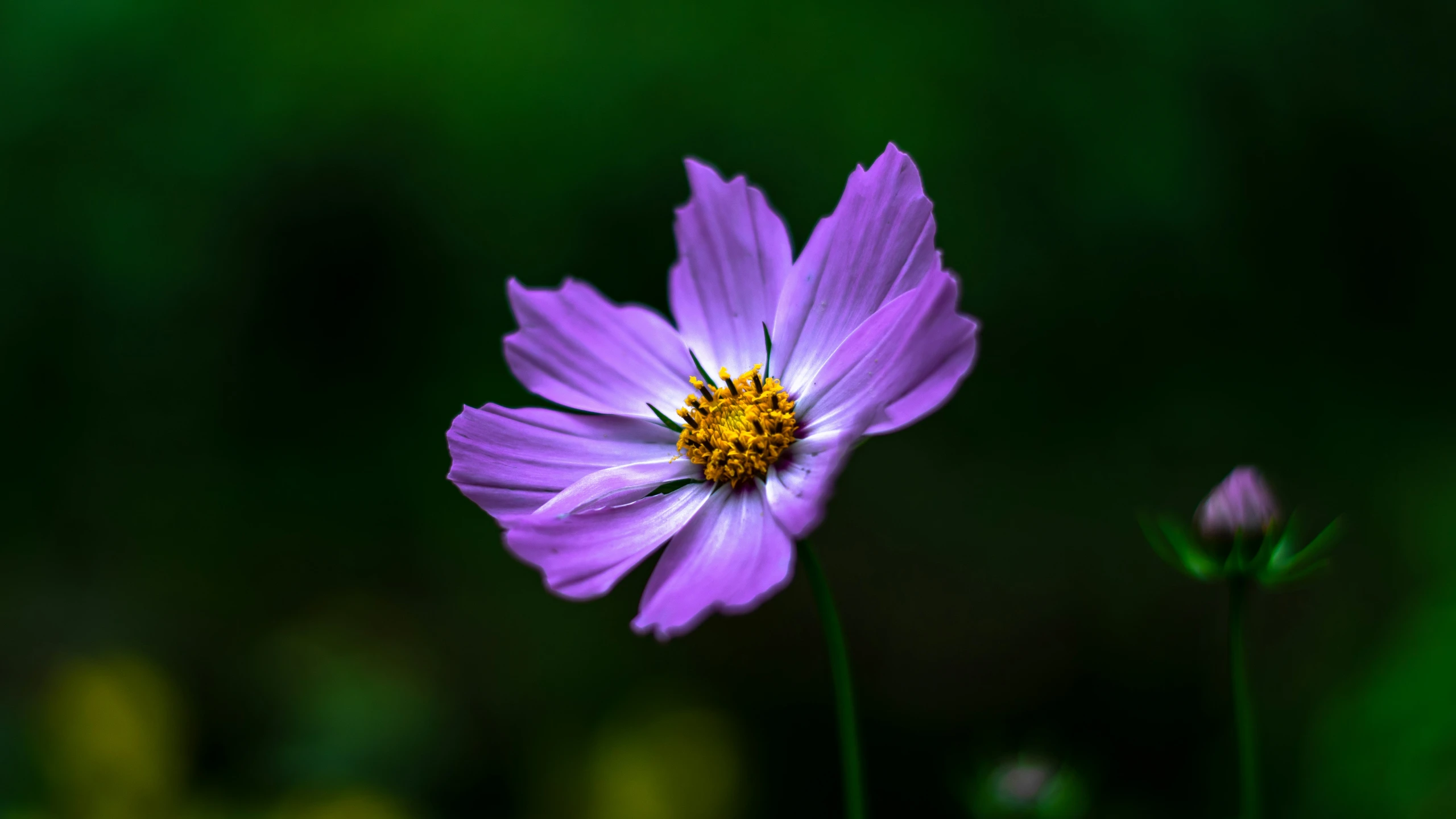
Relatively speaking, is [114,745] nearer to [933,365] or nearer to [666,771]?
[666,771]

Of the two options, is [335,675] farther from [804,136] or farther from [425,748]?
[804,136]

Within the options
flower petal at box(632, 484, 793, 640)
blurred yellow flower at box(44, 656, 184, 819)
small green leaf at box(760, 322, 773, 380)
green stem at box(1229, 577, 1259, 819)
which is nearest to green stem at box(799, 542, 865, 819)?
flower petal at box(632, 484, 793, 640)

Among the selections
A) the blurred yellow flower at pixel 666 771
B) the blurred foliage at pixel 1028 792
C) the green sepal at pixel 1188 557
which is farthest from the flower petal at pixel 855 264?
the blurred yellow flower at pixel 666 771

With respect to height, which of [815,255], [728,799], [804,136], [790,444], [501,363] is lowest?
[728,799]

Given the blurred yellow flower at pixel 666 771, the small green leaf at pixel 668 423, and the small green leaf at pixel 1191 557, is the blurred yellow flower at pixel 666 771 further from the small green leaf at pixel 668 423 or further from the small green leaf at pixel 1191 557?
the small green leaf at pixel 1191 557

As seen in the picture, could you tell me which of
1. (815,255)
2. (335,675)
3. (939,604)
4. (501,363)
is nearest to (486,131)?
(501,363)

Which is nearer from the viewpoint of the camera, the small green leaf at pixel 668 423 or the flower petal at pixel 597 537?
the flower petal at pixel 597 537
